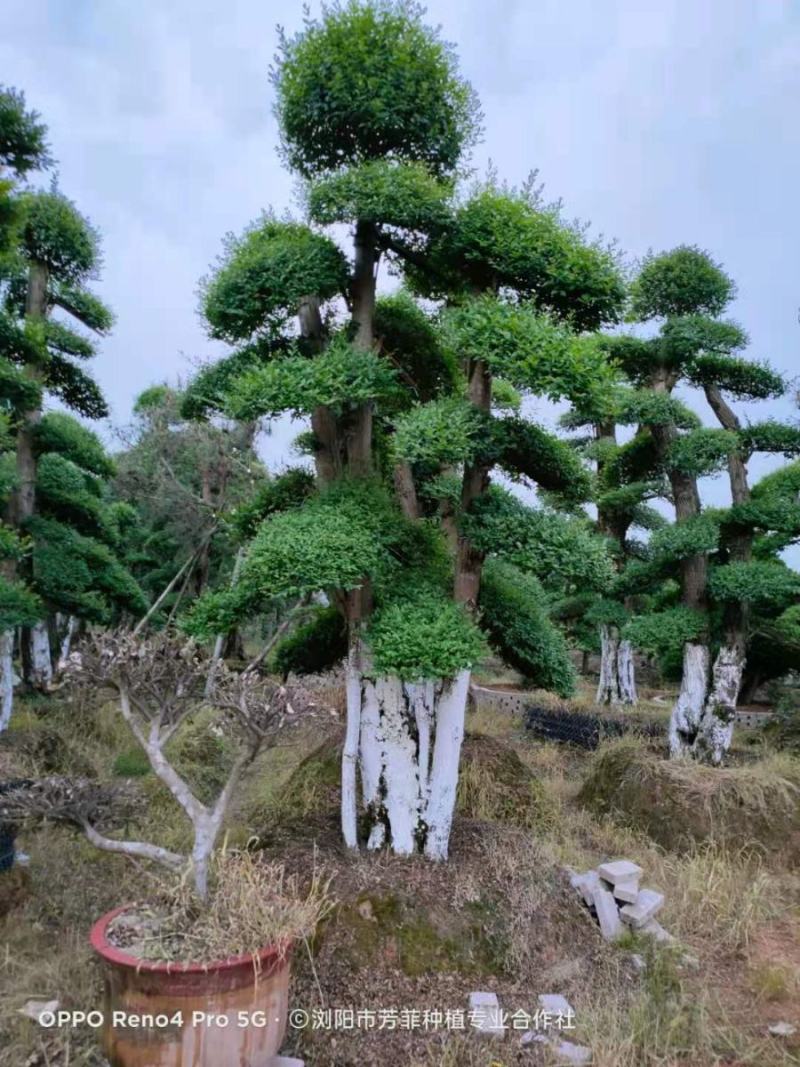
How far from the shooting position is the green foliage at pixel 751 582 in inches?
277

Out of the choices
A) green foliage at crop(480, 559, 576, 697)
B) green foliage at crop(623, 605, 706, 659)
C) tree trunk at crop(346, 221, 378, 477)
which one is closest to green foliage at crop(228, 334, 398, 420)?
tree trunk at crop(346, 221, 378, 477)

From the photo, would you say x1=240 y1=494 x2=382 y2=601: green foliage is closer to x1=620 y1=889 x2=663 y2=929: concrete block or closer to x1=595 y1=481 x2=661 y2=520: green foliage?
x1=620 y1=889 x2=663 y2=929: concrete block

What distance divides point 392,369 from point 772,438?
4775 mm

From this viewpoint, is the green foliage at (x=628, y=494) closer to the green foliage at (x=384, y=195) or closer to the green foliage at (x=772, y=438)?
the green foliage at (x=772, y=438)

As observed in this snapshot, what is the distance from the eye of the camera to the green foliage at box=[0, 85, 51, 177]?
4.86 metres

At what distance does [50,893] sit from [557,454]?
4.20 meters

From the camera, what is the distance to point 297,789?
19.2 ft

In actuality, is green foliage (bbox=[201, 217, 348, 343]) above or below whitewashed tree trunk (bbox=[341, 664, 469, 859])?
above

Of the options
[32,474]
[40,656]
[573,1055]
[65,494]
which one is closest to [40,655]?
[40,656]

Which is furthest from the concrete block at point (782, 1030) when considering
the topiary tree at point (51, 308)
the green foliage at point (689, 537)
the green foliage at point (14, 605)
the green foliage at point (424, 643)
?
the topiary tree at point (51, 308)

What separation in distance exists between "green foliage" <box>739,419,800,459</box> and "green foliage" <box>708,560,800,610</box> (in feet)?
4.02

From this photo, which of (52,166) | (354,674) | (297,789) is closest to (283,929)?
(354,674)

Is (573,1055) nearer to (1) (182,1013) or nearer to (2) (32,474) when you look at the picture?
(1) (182,1013)

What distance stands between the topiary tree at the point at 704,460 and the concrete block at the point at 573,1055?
15.3 feet
